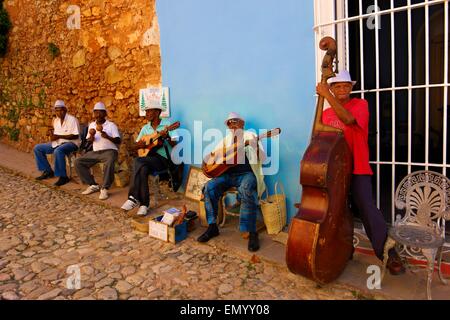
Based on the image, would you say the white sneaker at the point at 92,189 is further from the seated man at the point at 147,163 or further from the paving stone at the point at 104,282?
the paving stone at the point at 104,282

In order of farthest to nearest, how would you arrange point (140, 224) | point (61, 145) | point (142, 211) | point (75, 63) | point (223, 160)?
point (75, 63) → point (61, 145) → point (142, 211) → point (140, 224) → point (223, 160)

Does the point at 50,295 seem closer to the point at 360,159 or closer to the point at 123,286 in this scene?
the point at 123,286

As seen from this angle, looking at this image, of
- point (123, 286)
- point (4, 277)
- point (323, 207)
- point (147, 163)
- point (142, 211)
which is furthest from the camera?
point (147, 163)

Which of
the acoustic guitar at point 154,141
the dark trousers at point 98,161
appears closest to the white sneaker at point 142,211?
the acoustic guitar at point 154,141

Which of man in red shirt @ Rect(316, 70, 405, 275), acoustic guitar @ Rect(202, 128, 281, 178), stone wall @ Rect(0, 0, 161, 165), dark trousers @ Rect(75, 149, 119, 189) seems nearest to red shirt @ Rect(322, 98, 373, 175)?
man in red shirt @ Rect(316, 70, 405, 275)

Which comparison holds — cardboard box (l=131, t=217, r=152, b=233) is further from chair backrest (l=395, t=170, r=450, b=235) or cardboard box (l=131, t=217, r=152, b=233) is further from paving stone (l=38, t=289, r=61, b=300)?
chair backrest (l=395, t=170, r=450, b=235)

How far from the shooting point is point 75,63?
648 cm

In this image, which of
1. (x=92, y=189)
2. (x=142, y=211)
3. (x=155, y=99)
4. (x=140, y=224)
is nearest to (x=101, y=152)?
(x=92, y=189)

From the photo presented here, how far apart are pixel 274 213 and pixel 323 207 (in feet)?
3.82

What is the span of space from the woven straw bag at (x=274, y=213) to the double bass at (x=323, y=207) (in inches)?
38.9

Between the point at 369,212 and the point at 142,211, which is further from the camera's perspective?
the point at 142,211

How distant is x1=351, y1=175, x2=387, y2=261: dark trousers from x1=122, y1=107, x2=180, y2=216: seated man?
8.18 feet

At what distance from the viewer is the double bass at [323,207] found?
2408 mm

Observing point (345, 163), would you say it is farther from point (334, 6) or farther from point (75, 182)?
point (75, 182)
